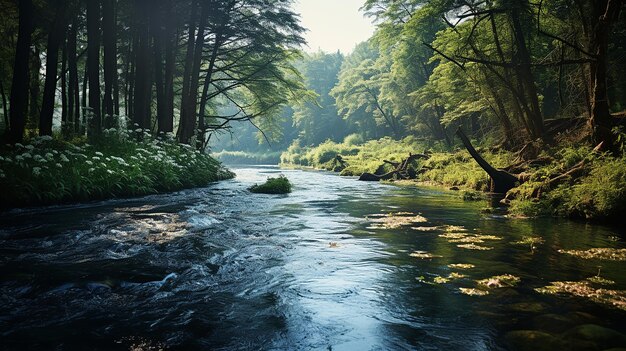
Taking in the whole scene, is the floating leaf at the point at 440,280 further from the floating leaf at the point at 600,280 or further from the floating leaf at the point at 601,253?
the floating leaf at the point at 601,253

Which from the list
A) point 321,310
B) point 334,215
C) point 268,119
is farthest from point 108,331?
point 268,119

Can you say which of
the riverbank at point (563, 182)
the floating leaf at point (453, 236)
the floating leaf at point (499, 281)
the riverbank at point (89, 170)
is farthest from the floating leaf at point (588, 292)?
the riverbank at point (89, 170)

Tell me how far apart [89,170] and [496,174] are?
1236 centimetres

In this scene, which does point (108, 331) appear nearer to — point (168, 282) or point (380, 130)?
point (168, 282)

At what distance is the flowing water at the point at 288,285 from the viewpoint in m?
3.33

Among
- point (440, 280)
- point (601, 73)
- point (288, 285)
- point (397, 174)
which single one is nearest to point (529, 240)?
point (440, 280)

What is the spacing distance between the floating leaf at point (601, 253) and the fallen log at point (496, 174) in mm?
7239

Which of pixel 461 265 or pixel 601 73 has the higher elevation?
pixel 601 73

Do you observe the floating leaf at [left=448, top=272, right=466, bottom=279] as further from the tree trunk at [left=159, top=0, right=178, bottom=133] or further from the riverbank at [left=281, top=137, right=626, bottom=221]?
the tree trunk at [left=159, top=0, right=178, bottom=133]

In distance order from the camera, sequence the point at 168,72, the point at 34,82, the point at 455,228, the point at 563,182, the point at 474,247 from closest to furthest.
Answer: the point at 474,247, the point at 455,228, the point at 563,182, the point at 168,72, the point at 34,82

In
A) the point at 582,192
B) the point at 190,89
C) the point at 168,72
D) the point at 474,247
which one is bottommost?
the point at 474,247

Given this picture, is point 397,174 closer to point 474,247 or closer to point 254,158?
point 474,247

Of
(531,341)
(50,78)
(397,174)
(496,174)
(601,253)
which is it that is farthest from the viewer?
(397,174)

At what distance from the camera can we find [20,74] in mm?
11008
